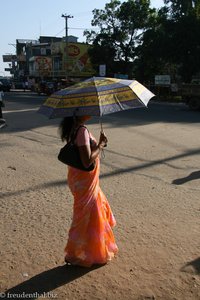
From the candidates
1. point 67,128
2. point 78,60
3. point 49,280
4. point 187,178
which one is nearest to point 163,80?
point 78,60

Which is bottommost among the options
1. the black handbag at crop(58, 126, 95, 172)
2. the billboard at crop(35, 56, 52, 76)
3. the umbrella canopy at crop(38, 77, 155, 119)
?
the black handbag at crop(58, 126, 95, 172)

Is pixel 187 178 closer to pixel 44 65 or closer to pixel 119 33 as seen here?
pixel 119 33

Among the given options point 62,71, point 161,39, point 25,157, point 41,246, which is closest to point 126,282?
point 41,246

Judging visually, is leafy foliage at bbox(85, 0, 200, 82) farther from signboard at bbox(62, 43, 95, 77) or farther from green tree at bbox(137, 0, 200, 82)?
signboard at bbox(62, 43, 95, 77)

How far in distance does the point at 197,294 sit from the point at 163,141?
8.00m

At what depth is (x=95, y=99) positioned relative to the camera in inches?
136

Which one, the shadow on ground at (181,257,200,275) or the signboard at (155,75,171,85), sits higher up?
the signboard at (155,75,171,85)

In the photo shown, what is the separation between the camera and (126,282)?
353 cm

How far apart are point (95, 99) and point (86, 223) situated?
111 cm

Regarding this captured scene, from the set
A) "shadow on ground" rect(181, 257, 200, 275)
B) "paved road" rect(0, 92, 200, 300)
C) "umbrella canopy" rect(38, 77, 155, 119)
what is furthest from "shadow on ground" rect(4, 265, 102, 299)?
"umbrella canopy" rect(38, 77, 155, 119)

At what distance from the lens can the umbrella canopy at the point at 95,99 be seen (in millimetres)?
3434

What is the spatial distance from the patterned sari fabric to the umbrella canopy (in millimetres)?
528

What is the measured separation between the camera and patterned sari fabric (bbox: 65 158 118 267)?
368 cm

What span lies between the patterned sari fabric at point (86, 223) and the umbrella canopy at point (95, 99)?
0.53 meters
